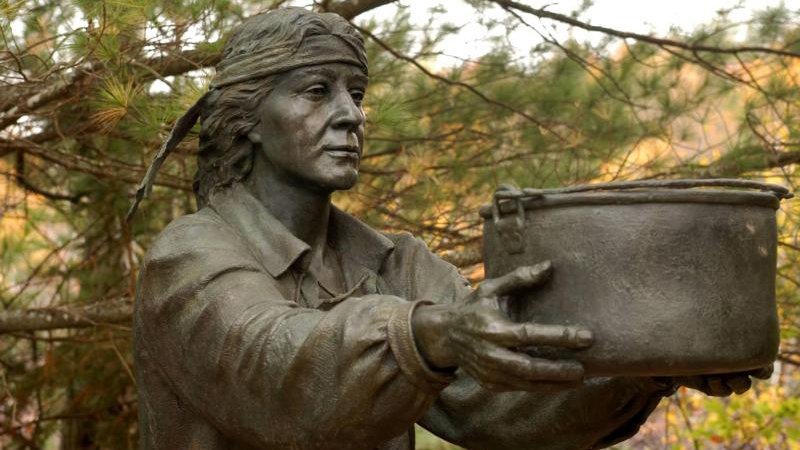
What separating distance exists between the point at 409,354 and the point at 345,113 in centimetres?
76

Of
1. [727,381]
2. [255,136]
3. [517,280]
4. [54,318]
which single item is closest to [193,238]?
[255,136]

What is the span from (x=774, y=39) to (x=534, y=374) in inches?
145

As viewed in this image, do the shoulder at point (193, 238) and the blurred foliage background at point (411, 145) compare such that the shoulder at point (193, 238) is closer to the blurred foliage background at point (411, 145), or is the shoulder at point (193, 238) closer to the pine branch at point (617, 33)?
the blurred foliage background at point (411, 145)

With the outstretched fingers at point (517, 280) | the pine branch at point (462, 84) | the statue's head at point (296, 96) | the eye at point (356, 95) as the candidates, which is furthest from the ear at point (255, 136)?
the pine branch at point (462, 84)

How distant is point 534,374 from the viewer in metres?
1.97

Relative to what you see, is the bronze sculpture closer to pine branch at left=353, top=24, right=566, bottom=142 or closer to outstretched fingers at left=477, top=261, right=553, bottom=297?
outstretched fingers at left=477, top=261, right=553, bottom=297

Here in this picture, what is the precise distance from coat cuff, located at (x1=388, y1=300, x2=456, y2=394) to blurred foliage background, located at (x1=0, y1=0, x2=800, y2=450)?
2084 millimetres

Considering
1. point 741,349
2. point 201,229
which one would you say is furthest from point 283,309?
point 741,349

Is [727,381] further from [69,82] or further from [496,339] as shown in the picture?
[69,82]

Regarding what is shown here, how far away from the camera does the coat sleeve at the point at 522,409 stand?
2504 millimetres

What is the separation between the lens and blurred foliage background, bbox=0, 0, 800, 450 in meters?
4.50

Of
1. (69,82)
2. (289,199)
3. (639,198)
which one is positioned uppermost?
(69,82)

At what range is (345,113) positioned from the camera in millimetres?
2674

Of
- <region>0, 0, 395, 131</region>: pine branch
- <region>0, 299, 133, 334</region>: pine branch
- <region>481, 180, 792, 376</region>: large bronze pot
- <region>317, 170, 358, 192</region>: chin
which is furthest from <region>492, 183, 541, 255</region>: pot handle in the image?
<region>0, 299, 133, 334</region>: pine branch
